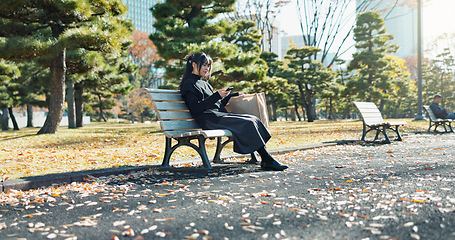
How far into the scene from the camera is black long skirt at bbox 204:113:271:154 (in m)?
4.23

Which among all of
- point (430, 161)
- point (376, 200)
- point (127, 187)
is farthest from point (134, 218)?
point (430, 161)

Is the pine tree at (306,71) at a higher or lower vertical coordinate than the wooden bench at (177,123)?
higher

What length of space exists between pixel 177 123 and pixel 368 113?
549 centimetres

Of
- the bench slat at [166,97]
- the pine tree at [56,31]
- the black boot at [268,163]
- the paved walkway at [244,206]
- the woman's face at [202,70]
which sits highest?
the pine tree at [56,31]

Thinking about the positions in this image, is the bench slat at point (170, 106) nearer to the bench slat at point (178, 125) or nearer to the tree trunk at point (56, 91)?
the bench slat at point (178, 125)

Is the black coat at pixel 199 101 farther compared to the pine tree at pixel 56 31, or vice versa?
the pine tree at pixel 56 31

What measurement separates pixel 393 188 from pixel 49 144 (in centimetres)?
801

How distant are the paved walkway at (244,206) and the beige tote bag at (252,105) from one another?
0.75 metres

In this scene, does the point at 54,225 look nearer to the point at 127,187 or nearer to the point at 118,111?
the point at 127,187

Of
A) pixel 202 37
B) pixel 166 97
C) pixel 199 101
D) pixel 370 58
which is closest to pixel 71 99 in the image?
pixel 202 37

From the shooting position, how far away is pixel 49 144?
879 centimetres

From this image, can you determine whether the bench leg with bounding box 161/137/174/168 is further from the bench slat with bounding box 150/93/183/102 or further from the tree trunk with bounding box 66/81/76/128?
the tree trunk with bounding box 66/81/76/128

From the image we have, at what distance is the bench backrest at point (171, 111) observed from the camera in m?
4.44

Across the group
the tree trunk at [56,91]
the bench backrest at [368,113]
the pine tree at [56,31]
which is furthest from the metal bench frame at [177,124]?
the tree trunk at [56,91]
